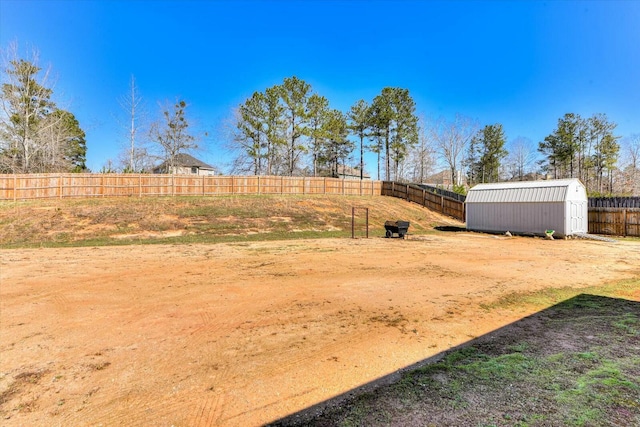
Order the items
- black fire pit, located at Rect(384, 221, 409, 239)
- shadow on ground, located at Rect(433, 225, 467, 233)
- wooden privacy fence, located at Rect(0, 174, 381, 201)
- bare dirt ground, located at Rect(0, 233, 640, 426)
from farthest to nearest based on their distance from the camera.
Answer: shadow on ground, located at Rect(433, 225, 467, 233)
wooden privacy fence, located at Rect(0, 174, 381, 201)
black fire pit, located at Rect(384, 221, 409, 239)
bare dirt ground, located at Rect(0, 233, 640, 426)

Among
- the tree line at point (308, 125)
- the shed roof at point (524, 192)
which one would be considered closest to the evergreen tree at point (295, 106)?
the tree line at point (308, 125)

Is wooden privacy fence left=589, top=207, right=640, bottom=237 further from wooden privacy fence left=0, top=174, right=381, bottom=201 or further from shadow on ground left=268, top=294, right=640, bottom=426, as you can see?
shadow on ground left=268, top=294, right=640, bottom=426

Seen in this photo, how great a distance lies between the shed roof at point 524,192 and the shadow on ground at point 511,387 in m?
17.9

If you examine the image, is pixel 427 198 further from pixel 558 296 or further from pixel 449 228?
pixel 558 296

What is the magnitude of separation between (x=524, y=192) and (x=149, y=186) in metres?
29.0

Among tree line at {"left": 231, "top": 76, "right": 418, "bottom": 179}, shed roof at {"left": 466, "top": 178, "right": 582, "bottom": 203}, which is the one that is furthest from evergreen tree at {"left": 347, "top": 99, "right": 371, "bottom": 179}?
shed roof at {"left": 466, "top": 178, "right": 582, "bottom": 203}

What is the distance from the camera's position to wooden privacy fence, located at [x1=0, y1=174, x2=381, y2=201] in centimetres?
2244

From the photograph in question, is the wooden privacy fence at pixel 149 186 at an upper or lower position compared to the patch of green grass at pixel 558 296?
upper

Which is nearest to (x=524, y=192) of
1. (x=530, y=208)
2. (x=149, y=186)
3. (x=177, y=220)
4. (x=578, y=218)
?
(x=530, y=208)

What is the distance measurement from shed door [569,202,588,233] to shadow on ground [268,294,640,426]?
18.1 metres

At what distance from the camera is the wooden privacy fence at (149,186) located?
22.4 m

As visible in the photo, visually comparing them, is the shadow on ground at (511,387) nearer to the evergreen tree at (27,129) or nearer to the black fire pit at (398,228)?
the black fire pit at (398,228)

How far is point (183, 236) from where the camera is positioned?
56.3ft

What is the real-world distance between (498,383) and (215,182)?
28.5 meters
